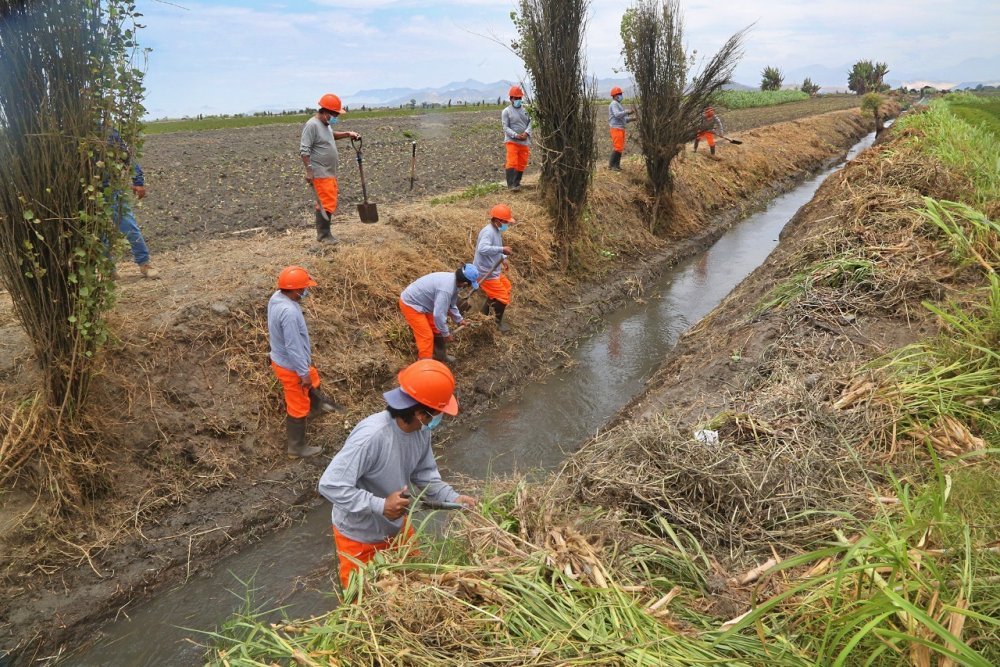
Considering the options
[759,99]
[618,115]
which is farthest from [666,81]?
[759,99]

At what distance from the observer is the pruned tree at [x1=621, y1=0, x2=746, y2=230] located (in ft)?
36.1

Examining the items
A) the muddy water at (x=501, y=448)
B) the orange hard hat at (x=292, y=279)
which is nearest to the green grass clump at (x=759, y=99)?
the muddy water at (x=501, y=448)

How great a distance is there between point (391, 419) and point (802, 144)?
22138 millimetres

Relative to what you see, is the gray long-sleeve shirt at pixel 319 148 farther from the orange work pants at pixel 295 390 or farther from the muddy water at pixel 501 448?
the muddy water at pixel 501 448

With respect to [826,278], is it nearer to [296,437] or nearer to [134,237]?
[296,437]

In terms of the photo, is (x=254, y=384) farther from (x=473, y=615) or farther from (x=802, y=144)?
(x=802, y=144)

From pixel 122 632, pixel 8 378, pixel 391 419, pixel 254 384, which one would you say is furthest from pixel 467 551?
pixel 8 378

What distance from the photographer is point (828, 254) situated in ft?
21.9

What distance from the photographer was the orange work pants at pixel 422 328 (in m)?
6.44

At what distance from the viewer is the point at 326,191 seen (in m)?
7.27

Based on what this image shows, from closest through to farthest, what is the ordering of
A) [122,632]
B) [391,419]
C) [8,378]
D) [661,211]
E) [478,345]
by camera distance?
[391,419], [122,632], [8,378], [478,345], [661,211]

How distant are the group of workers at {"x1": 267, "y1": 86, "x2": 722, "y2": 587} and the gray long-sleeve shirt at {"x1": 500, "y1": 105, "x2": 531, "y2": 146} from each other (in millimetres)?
17

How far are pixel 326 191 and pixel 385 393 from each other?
4647 mm

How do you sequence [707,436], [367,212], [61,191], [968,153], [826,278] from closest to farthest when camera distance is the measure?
1. [707,436]
2. [61,191]
3. [826,278]
4. [367,212]
5. [968,153]
